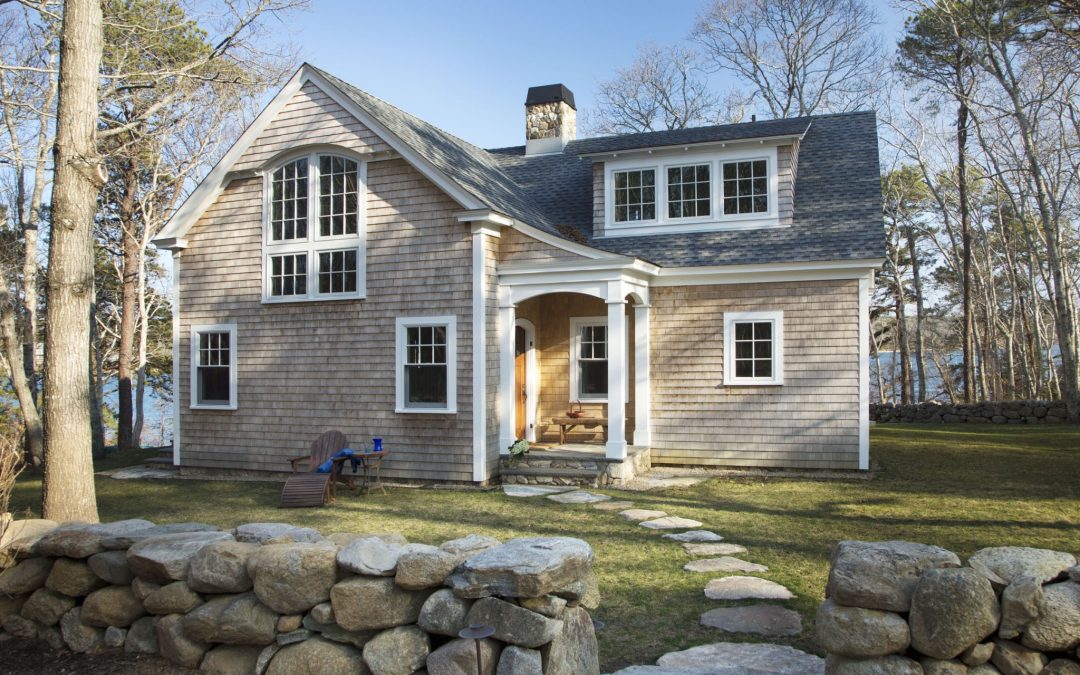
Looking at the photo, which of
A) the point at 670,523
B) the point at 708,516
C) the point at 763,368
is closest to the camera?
the point at 670,523

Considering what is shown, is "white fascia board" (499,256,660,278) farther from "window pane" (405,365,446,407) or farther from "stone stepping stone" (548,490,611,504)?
"stone stepping stone" (548,490,611,504)

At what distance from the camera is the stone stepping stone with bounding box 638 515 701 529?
8250 mm

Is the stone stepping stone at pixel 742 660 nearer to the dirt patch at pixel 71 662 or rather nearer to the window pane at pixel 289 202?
the dirt patch at pixel 71 662

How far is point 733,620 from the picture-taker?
17.0ft

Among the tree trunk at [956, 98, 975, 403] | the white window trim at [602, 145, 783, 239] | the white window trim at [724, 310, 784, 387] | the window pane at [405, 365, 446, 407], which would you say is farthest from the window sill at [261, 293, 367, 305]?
the tree trunk at [956, 98, 975, 403]

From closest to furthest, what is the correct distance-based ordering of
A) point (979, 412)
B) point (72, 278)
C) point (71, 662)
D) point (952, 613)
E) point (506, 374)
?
point (952, 613) → point (71, 662) → point (72, 278) → point (506, 374) → point (979, 412)

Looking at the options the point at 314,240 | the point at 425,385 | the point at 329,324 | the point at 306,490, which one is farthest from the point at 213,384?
the point at 306,490

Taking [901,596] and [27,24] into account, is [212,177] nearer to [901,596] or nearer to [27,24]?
[27,24]

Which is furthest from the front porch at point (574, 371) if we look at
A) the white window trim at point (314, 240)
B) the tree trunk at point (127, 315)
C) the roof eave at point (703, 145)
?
the tree trunk at point (127, 315)

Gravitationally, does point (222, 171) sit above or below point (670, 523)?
above

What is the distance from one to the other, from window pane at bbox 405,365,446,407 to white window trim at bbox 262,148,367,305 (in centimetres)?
149

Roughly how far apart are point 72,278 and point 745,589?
6.39 meters

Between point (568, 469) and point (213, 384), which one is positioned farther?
point (213, 384)

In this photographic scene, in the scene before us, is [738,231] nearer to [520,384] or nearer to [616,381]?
[616,381]
